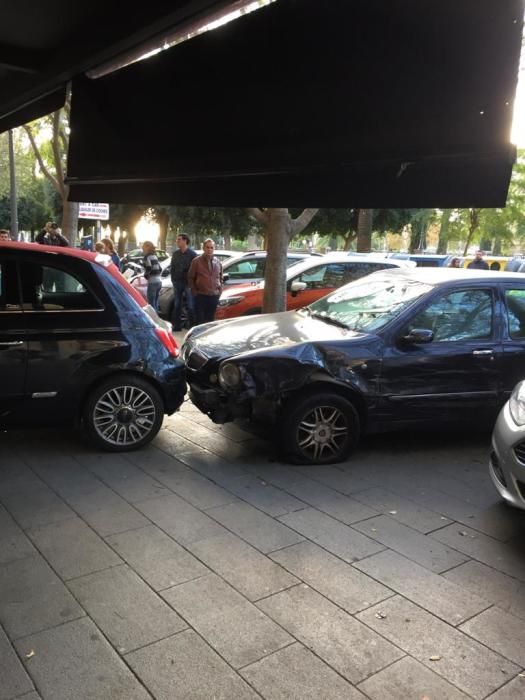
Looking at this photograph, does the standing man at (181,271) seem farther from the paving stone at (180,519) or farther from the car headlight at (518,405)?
the car headlight at (518,405)

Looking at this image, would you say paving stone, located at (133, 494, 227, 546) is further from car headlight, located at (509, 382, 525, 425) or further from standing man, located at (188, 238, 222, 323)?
standing man, located at (188, 238, 222, 323)

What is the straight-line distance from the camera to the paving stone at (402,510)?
4145 millimetres

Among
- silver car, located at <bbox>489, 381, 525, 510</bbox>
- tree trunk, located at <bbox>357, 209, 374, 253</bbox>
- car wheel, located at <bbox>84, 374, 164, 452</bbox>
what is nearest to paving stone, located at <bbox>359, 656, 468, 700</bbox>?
silver car, located at <bbox>489, 381, 525, 510</bbox>

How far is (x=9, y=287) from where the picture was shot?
4.91 m

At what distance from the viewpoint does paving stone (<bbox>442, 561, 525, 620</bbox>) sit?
3283mm

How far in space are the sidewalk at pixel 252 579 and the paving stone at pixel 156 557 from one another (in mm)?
12

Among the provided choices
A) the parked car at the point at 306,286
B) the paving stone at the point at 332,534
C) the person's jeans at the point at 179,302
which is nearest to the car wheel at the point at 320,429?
the paving stone at the point at 332,534

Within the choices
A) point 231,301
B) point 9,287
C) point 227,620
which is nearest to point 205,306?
point 231,301

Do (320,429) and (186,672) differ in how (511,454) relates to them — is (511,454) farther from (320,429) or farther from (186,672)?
(186,672)

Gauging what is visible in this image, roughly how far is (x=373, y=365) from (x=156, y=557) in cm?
251

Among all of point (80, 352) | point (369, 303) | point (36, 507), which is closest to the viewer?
point (36, 507)

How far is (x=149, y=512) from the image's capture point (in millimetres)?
4125

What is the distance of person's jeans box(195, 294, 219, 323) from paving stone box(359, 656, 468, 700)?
8.12 meters

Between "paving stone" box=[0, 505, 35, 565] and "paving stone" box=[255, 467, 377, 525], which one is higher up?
"paving stone" box=[0, 505, 35, 565]
